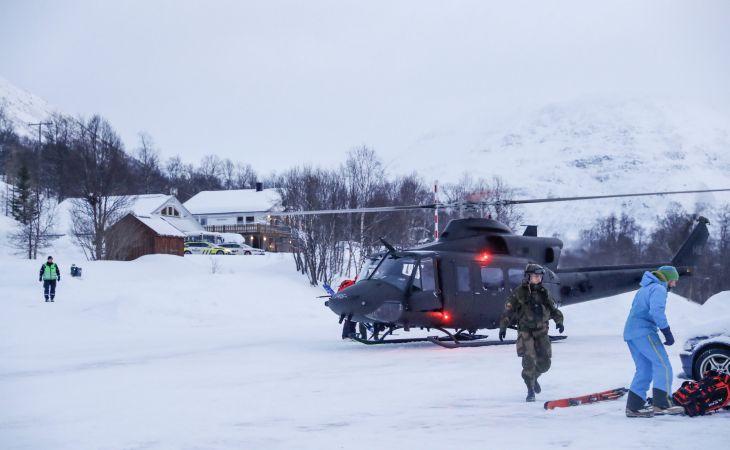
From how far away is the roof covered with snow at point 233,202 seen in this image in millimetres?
72625

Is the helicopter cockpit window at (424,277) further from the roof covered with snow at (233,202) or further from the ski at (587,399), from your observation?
the roof covered with snow at (233,202)

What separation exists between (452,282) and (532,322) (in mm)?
6083

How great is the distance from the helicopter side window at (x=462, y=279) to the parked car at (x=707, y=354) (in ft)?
21.5

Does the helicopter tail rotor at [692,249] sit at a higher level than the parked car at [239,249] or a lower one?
higher

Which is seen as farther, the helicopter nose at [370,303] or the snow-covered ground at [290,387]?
the helicopter nose at [370,303]

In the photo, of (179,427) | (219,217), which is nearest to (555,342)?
(179,427)

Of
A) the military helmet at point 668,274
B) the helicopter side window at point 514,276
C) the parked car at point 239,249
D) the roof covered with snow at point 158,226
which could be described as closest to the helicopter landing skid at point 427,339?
the helicopter side window at point 514,276

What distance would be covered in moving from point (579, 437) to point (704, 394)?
1.66m

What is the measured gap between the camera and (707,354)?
27.2 feet

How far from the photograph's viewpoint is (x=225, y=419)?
771 centimetres

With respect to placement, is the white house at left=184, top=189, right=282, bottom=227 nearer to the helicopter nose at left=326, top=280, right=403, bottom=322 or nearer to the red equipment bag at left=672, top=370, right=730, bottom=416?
the helicopter nose at left=326, top=280, right=403, bottom=322

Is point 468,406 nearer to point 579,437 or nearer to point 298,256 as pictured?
point 579,437

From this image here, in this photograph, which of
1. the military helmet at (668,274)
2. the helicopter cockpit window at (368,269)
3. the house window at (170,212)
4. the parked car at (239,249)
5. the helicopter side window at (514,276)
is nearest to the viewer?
the military helmet at (668,274)

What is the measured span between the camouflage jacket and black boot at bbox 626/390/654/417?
1622 mm
